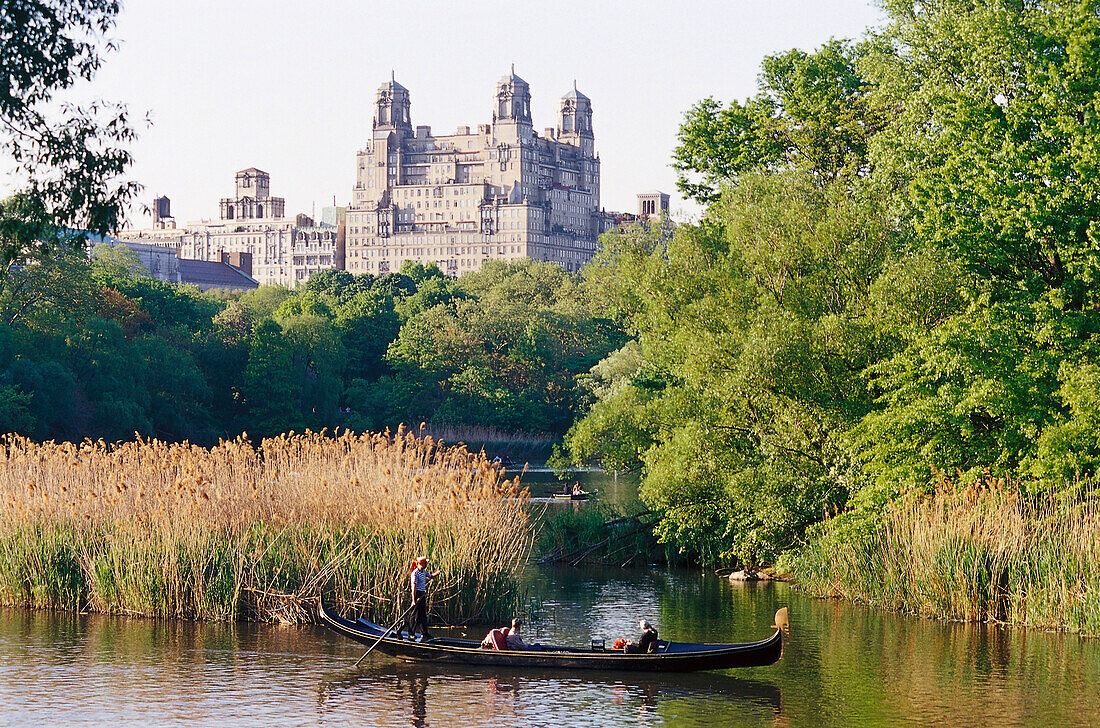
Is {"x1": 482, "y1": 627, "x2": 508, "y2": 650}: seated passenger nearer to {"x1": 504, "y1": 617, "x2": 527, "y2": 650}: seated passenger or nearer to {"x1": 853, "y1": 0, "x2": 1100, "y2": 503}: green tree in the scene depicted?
{"x1": 504, "y1": 617, "x2": 527, "y2": 650}: seated passenger

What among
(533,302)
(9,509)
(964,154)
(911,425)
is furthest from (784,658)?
(533,302)

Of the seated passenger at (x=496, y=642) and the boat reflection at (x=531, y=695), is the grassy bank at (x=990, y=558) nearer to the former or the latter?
the boat reflection at (x=531, y=695)

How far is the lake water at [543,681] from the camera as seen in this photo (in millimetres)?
A: 16609

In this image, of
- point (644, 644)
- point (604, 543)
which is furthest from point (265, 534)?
point (604, 543)

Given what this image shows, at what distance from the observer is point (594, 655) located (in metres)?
18.3

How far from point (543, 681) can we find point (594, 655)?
2.70 feet

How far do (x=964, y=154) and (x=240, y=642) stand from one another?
1482 cm

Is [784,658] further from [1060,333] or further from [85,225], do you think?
[85,225]

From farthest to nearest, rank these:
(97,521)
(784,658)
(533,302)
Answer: (533,302), (97,521), (784,658)

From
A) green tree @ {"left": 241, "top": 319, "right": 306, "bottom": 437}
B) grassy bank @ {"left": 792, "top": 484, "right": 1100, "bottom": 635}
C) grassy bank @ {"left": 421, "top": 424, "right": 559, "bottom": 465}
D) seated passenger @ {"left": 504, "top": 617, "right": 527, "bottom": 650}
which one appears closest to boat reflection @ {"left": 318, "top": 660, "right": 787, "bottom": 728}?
seated passenger @ {"left": 504, "top": 617, "right": 527, "bottom": 650}

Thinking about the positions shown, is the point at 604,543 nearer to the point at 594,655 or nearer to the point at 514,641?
the point at 514,641

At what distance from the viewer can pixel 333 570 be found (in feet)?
71.6

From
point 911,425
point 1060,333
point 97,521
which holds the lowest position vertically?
point 97,521

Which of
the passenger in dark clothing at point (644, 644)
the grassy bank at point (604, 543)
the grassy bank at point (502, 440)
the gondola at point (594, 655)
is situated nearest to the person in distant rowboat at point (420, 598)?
the gondola at point (594, 655)
